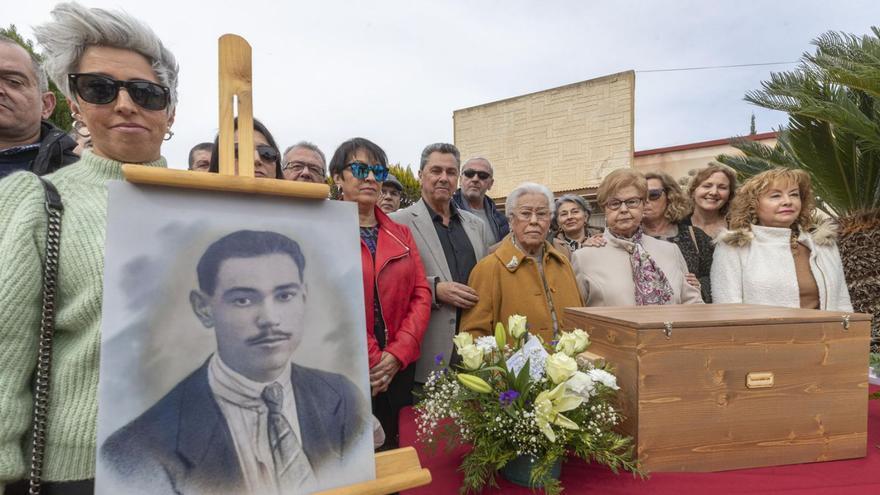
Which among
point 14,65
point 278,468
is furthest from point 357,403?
point 14,65

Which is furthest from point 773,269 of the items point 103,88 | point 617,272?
point 103,88

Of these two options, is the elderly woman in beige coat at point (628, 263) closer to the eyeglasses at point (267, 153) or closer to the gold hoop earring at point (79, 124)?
the eyeglasses at point (267, 153)

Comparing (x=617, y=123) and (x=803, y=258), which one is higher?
(x=617, y=123)

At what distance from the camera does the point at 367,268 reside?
214 centimetres

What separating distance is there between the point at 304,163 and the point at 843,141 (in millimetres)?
5987

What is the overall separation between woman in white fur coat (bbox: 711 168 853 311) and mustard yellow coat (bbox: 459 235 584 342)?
798mm

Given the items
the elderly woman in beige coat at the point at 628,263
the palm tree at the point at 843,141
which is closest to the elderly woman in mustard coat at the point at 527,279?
the elderly woman in beige coat at the point at 628,263

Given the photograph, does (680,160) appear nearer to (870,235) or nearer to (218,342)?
(870,235)

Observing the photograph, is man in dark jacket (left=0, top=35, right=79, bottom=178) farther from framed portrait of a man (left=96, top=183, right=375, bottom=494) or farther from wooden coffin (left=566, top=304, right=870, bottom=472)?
wooden coffin (left=566, top=304, right=870, bottom=472)

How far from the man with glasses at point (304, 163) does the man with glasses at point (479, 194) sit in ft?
4.32

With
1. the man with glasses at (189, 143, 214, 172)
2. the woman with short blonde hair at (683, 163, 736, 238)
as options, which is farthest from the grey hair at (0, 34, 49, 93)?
the woman with short blonde hair at (683, 163, 736, 238)

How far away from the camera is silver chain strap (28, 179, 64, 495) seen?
855 mm

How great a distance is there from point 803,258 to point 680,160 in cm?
939

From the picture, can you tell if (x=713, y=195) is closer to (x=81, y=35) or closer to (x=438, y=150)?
(x=438, y=150)
